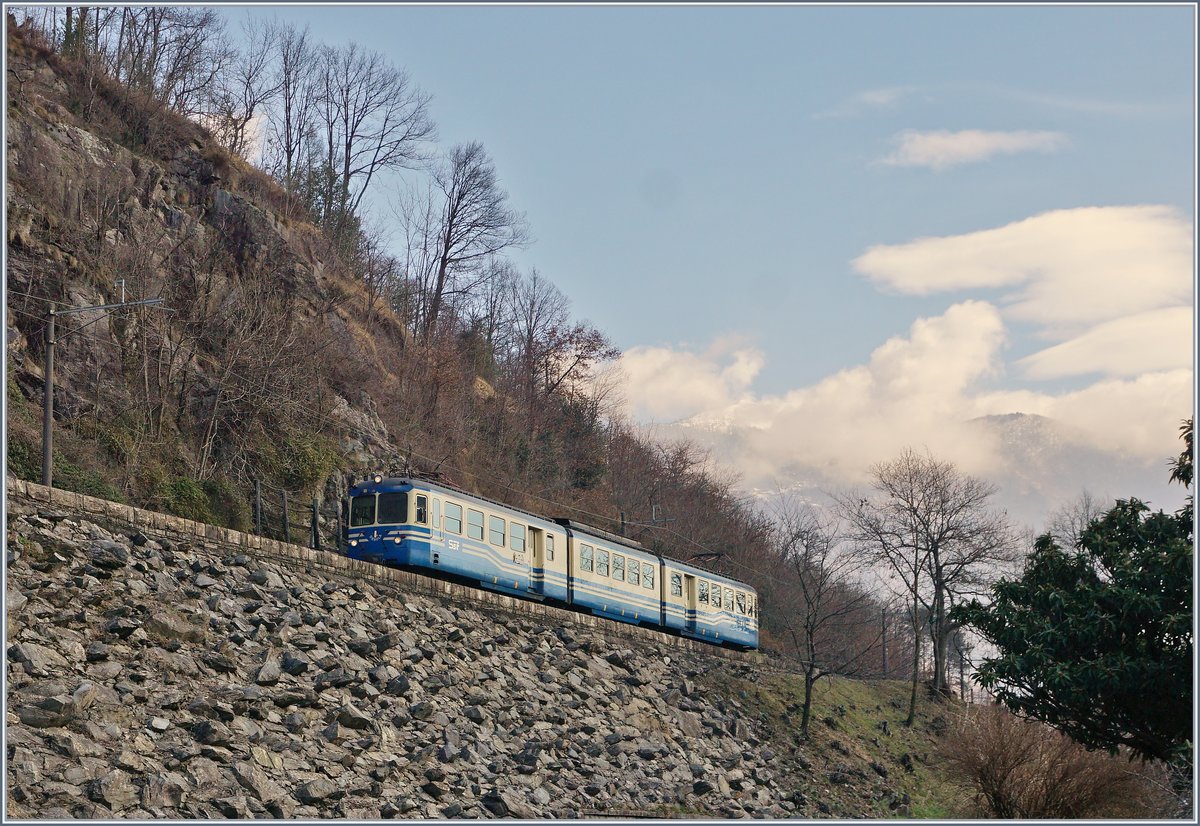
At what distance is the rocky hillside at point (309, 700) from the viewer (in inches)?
583

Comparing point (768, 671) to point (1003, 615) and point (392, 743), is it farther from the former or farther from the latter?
point (392, 743)

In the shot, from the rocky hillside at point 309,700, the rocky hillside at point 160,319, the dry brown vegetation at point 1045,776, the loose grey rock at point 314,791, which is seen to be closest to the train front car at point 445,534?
the rocky hillside at point 309,700

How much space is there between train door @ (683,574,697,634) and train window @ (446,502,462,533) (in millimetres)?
12354

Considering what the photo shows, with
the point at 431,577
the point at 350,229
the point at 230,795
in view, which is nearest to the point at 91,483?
the point at 431,577

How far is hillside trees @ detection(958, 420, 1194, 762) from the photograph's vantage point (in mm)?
Result: 19328

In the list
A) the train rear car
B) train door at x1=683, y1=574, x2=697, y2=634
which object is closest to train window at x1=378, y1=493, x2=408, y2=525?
the train rear car

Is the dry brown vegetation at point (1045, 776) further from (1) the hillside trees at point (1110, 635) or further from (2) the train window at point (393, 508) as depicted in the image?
(2) the train window at point (393, 508)

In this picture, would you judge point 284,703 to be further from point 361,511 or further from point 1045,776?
point 1045,776

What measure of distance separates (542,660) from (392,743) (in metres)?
7.61

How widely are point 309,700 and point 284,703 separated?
0.50 metres

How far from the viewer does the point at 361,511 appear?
87.2 ft

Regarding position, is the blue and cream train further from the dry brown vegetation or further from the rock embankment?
the dry brown vegetation

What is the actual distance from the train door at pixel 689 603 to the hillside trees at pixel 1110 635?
51.9 ft

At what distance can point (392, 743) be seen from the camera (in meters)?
18.7
